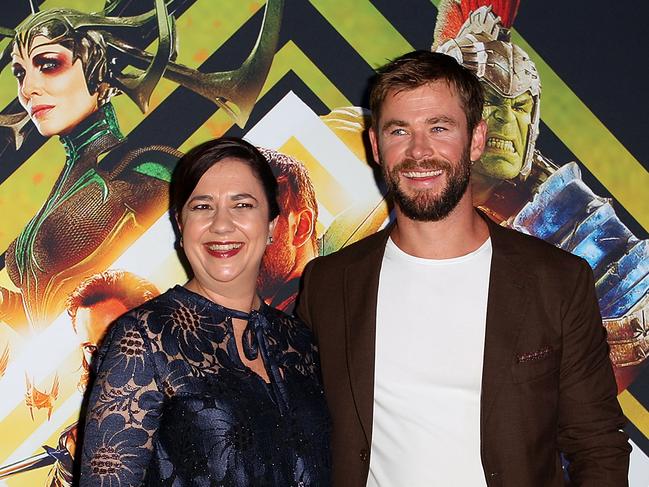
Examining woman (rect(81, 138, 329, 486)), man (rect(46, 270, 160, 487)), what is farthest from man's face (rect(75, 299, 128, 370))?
woman (rect(81, 138, 329, 486))

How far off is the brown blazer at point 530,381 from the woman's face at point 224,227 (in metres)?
0.39

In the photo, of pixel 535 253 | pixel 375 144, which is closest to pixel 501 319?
pixel 535 253

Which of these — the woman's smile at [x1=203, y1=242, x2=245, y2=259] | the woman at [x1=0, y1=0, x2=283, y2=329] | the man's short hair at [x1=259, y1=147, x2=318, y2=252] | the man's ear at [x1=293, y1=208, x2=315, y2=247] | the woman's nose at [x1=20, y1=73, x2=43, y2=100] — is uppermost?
the woman's nose at [x1=20, y1=73, x2=43, y2=100]

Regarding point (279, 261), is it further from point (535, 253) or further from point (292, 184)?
point (535, 253)

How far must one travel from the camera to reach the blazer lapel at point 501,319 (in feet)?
6.23

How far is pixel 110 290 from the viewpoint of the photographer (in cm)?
232

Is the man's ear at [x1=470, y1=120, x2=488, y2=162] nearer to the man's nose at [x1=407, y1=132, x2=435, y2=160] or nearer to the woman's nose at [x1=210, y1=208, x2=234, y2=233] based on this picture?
the man's nose at [x1=407, y1=132, x2=435, y2=160]

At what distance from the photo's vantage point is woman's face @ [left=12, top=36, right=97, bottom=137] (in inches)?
89.4

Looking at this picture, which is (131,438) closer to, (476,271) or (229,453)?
(229,453)

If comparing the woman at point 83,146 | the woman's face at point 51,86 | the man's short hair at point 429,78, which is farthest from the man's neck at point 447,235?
the woman's face at point 51,86

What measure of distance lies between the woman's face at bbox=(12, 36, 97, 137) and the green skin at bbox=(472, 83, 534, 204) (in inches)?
50.2

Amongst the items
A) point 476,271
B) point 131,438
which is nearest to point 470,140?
point 476,271

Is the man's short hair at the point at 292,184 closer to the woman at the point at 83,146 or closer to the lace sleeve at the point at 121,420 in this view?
the woman at the point at 83,146

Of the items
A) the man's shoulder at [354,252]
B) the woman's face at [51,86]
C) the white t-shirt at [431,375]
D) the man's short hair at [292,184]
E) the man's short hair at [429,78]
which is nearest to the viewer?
the white t-shirt at [431,375]
